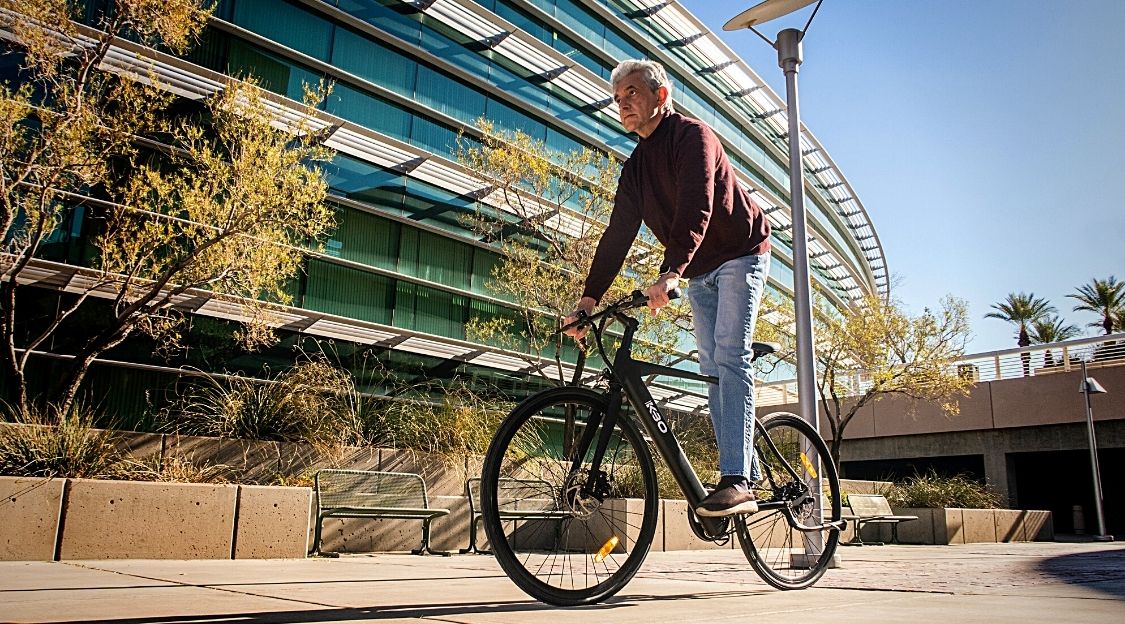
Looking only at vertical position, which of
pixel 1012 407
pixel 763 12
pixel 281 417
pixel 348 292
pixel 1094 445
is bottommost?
pixel 281 417

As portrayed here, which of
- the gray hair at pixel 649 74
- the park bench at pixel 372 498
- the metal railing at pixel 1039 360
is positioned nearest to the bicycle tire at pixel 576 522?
the gray hair at pixel 649 74

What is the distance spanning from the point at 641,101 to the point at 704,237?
0.68 meters

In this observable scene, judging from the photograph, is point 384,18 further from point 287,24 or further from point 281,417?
point 281,417

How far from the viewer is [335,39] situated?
61.2 feet

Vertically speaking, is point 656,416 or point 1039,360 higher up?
point 1039,360

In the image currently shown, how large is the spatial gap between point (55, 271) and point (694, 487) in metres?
13.7

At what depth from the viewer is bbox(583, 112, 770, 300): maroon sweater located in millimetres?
3268

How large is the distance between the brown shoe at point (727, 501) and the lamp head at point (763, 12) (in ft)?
20.7

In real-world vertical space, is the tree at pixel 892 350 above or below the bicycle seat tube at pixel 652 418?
above

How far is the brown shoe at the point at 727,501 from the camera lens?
3.14 meters

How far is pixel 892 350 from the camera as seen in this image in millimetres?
23250

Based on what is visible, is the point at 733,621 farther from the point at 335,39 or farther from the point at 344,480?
the point at 335,39

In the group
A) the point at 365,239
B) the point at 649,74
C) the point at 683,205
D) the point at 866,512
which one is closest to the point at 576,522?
the point at 683,205

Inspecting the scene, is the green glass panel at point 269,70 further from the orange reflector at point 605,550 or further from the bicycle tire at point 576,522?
the orange reflector at point 605,550
